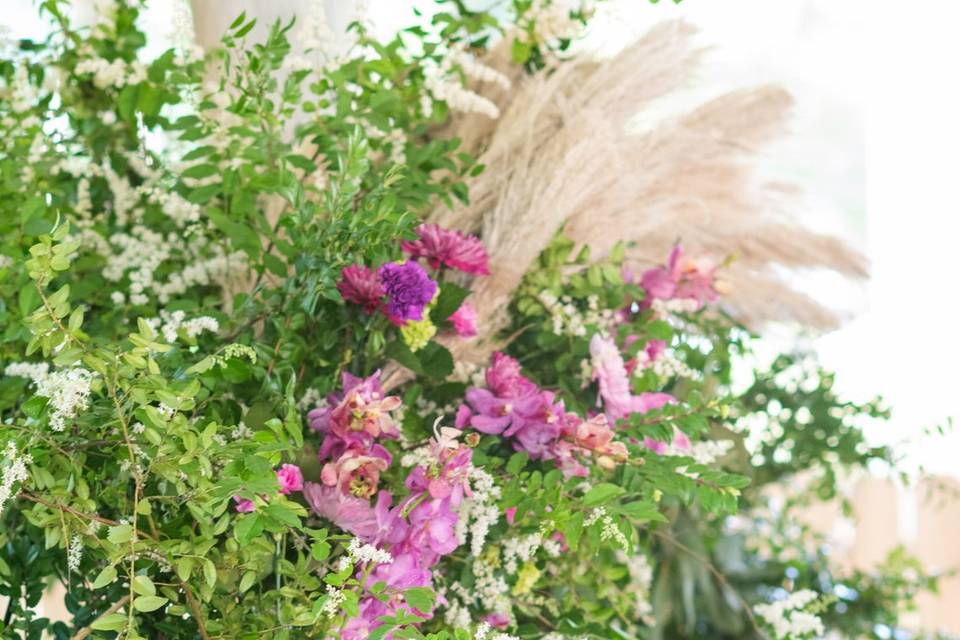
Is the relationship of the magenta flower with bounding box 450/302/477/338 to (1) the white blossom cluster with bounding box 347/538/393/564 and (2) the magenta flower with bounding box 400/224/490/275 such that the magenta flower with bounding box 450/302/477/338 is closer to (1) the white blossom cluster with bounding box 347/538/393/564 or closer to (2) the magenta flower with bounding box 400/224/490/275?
(2) the magenta flower with bounding box 400/224/490/275

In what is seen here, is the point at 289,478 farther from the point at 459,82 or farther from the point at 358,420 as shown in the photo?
the point at 459,82

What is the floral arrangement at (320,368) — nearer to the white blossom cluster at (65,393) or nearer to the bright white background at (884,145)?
the white blossom cluster at (65,393)

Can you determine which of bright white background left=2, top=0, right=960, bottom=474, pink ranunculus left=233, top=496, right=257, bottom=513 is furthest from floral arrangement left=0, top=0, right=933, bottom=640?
bright white background left=2, top=0, right=960, bottom=474

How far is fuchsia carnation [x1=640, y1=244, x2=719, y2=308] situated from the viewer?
71 cm

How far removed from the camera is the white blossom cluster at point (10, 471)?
15.9 inches

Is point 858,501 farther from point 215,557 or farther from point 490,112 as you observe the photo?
point 215,557

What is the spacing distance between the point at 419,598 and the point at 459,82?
0.38 metres

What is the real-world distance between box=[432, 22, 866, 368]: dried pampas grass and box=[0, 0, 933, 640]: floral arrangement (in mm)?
18

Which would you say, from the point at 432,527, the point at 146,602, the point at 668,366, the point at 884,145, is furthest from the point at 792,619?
the point at 884,145

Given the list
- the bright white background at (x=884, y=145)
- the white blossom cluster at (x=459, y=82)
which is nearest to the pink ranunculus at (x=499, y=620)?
the white blossom cluster at (x=459, y=82)

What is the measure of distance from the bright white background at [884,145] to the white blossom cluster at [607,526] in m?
2.00

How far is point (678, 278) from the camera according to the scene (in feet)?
2.36

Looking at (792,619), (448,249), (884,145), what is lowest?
(884,145)

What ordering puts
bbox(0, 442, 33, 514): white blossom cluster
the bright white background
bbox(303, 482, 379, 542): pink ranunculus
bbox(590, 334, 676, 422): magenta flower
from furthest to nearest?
the bright white background
bbox(590, 334, 676, 422): magenta flower
bbox(303, 482, 379, 542): pink ranunculus
bbox(0, 442, 33, 514): white blossom cluster
